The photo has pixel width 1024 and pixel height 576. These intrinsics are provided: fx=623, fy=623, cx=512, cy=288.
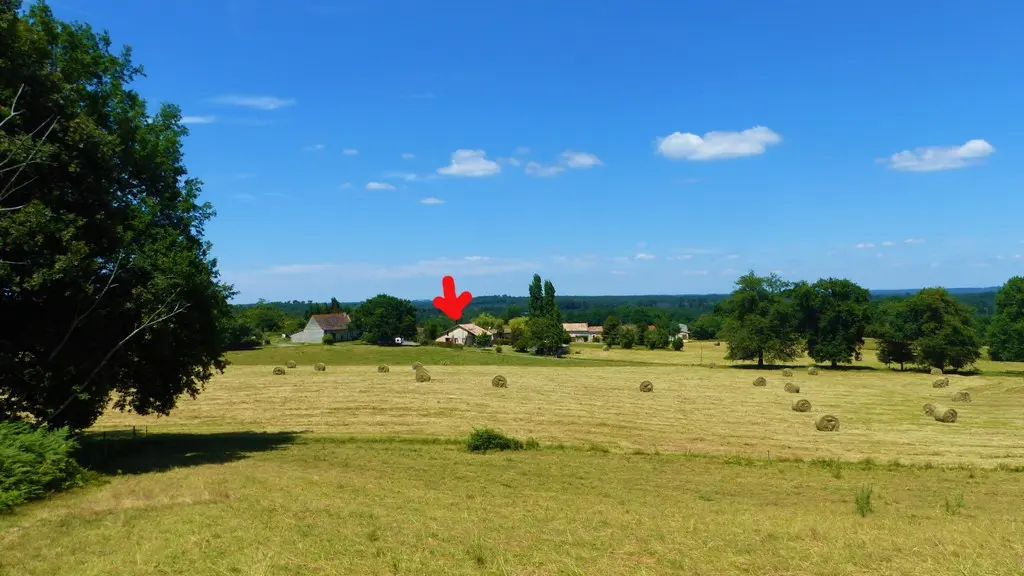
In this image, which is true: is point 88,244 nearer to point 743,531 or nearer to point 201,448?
point 201,448

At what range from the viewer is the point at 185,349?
2616cm

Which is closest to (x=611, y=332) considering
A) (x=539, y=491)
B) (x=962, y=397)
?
(x=962, y=397)

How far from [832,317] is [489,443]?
254ft

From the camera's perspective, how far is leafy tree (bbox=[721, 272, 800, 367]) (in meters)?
88.9

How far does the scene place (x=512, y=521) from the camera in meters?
13.9

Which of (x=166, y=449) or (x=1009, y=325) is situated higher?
(x=1009, y=325)

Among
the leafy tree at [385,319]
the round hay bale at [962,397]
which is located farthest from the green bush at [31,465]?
the leafy tree at [385,319]

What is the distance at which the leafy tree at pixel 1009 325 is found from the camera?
95750mm

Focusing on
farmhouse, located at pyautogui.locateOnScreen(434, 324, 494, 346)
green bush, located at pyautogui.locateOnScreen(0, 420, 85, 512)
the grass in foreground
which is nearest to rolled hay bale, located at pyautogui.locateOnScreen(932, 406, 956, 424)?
the grass in foreground

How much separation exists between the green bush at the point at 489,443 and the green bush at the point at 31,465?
47.0 ft

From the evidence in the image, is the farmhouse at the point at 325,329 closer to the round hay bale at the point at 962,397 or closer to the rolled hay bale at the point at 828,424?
the round hay bale at the point at 962,397

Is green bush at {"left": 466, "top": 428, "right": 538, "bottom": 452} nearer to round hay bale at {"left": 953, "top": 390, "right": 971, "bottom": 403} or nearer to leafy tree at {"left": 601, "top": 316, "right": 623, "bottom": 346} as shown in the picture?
round hay bale at {"left": 953, "top": 390, "right": 971, "bottom": 403}

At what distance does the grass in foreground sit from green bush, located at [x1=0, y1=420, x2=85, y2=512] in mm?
655

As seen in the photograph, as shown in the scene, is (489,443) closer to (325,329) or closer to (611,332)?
(611,332)
